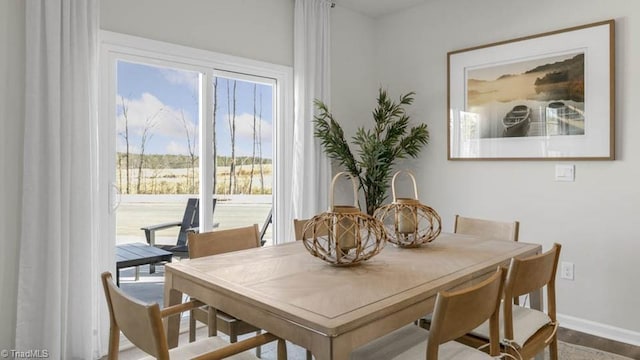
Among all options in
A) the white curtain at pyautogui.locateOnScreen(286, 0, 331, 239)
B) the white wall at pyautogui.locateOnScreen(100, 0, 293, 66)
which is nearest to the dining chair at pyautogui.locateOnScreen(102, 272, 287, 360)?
the white wall at pyautogui.locateOnScreen(100, 0, 293, 66)

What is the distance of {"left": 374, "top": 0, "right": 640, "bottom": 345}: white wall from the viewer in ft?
9.80

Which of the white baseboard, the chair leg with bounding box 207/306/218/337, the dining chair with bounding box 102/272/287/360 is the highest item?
the dining chair with bounding box 102/272/287/360

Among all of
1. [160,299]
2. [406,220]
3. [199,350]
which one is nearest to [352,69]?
[406,220]

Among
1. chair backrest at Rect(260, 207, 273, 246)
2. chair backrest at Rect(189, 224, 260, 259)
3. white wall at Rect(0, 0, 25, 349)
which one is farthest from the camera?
chair backrest at Rect(260, 207, 273, 246)

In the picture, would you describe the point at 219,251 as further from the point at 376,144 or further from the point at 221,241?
the point at 376,144

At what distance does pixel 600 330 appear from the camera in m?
3.10

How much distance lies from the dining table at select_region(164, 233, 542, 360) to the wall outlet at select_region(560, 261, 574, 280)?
1.33 m

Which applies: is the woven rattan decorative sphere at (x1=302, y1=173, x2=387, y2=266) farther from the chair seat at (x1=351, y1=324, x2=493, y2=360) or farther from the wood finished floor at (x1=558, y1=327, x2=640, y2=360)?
the wood finished floor at (x1=558, y1=327, x2=640, y2=360)

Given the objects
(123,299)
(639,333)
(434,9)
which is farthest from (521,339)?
(434,9)

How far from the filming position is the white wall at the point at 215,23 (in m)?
2.83

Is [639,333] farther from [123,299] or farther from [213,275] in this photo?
[123,299]

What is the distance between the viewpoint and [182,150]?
3.25m

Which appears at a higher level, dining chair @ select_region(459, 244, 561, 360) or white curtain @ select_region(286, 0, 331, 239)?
white curtain @ select_region(286, 0, 331, 239)

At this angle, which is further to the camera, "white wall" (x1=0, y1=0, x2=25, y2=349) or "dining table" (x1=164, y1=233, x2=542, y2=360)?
"white wall" (x1=0, y1=0, x2=25, y2=349)
